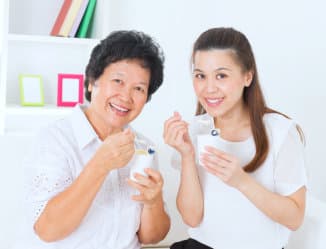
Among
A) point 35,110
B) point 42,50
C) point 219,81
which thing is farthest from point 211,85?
point 42,50

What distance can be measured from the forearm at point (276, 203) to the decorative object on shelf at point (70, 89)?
1.43 metres

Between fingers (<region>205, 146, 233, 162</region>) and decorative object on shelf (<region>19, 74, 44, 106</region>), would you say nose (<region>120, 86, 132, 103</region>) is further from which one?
decorative object on shelf (<region>19, 74, 44, 106</region>)

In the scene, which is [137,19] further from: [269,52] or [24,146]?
[24,146]

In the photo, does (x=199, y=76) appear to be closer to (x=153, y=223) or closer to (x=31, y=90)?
(x=153, y=223)

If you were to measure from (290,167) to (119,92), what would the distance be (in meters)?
0.57

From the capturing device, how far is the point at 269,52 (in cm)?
303

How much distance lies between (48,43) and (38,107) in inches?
15.1

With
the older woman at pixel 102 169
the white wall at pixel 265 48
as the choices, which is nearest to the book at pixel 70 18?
the white wall at pixel 265 48

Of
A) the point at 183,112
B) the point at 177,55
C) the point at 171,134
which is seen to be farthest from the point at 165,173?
the point at 171,134

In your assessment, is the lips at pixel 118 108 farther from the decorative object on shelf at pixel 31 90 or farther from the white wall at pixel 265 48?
the decorative object on shelf at pixel 31 90

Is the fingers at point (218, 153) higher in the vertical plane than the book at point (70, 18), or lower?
lower

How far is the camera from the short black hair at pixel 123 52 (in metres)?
1.86

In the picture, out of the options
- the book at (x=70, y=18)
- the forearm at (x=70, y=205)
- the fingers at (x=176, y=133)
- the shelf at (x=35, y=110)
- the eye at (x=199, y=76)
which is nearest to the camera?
the forearm at (x=70, y=205)

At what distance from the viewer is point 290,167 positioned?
1891 mm
